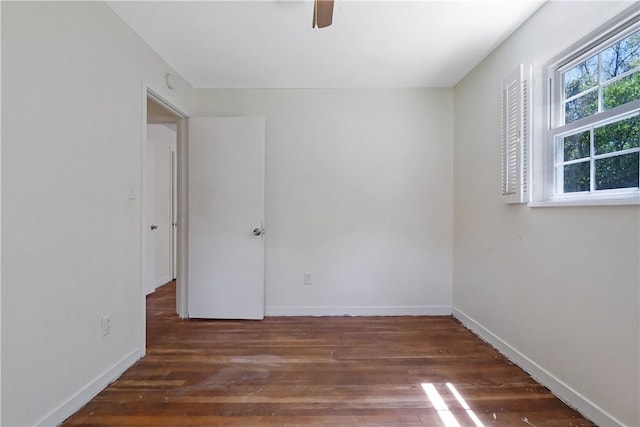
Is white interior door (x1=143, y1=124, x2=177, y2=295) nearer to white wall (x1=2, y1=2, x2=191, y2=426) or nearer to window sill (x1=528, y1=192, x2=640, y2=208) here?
white wall (x1=2, y1=2, x2=191, y2=426)

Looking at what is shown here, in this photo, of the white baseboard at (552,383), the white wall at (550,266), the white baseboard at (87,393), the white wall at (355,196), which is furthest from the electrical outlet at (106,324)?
the white baseboard at (552,383)

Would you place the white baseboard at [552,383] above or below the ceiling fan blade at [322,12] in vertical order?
below

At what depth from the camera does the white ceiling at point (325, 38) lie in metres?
1.80

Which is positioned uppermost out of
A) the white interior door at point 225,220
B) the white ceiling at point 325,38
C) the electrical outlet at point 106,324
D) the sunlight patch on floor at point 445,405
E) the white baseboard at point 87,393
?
the white ceiling at point 325,38

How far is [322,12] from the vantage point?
64.2 inches

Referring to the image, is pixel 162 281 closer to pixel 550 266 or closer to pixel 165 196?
pixel 165 196

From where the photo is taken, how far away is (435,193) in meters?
3.01

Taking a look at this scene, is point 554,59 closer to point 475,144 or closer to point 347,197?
point 475,144

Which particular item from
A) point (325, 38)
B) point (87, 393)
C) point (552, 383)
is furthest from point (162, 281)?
point (552, 383)

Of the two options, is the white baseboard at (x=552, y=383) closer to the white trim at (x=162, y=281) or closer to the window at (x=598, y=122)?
the window at (x=598, y=122)

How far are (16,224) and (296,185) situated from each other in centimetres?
207

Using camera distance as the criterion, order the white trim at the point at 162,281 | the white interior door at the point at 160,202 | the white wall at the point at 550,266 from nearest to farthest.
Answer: the white wall at the point at 550,266 < the white interior door at the point at 160,202 < the white trim at the point at 162,281

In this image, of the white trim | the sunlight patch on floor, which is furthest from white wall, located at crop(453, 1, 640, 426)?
the white trim

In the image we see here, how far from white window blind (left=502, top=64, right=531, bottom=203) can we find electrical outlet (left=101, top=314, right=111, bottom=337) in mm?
Answer: 2785
